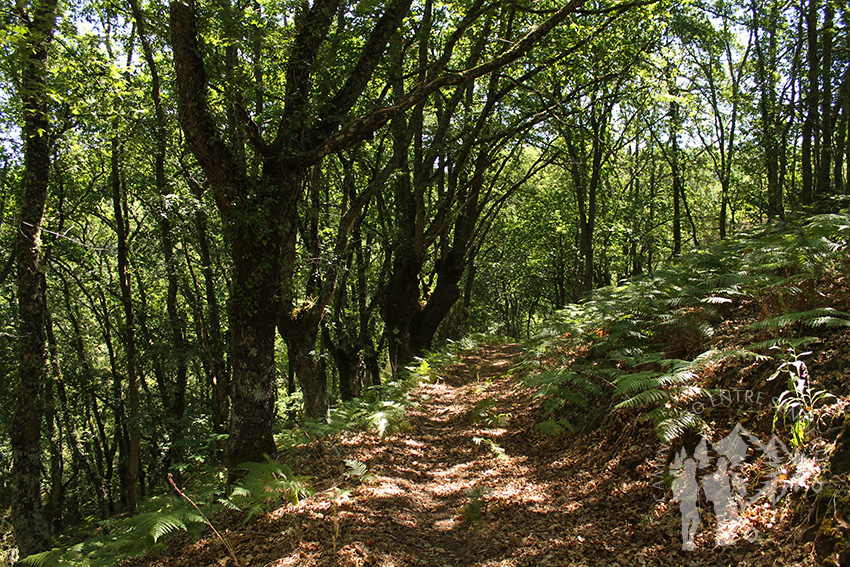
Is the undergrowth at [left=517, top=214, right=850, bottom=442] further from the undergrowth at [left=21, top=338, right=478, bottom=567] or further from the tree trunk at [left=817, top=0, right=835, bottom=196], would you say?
the tree trunk at [left=817, top=0, right=835, bottom=196]

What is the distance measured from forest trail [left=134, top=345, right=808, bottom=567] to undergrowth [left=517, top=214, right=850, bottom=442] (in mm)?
536

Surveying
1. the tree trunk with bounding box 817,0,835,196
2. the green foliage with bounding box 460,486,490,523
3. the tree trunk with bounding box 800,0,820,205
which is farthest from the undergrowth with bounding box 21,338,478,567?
the tree trunk with bounding box 817,0,835,196

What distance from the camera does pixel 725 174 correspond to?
1686cm

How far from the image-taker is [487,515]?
14.6 feet

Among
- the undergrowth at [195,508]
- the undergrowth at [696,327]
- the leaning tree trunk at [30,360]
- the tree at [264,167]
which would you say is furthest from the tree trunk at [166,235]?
the undergrowth at [696,327]

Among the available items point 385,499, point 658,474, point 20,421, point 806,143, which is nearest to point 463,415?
point 385,499

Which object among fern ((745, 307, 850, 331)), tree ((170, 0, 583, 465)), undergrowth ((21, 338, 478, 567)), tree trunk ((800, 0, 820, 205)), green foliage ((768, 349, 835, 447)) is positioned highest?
tree trunk ((800, 0, 820, 205))

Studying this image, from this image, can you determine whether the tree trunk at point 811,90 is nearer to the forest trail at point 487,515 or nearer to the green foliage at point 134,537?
the forest trail at point 487,515

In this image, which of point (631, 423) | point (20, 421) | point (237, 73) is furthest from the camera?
point (20, 421)

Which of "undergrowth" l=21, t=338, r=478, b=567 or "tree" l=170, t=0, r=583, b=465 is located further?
"tree" l=170, t=0, r=583, b=465

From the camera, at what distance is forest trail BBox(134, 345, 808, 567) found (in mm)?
3441

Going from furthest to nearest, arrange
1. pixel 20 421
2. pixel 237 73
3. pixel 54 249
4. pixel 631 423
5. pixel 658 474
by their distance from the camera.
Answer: pixel 54 249 → pixel 20 421 → pixel 237 73 → pixel 631 423 → pixel 658 474

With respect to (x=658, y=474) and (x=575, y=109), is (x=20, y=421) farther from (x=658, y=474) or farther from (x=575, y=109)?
(x=575, y=109)

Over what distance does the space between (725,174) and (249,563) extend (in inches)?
746
